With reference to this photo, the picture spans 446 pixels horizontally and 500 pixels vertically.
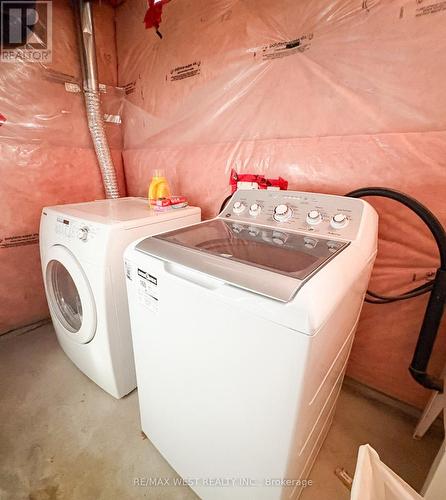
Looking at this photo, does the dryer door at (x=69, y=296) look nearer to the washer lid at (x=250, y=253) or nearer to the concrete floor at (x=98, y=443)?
the concrete floor at (x=98, y=443)

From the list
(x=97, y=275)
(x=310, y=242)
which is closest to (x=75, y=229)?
(x=97, y=275)

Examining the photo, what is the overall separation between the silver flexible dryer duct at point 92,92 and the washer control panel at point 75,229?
31.0 inches

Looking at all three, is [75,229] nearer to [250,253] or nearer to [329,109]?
[250,253]

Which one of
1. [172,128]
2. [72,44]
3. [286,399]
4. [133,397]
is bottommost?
[133,397]

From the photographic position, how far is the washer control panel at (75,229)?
1059 millimetres

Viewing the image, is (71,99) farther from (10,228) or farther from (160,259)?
(160,259)

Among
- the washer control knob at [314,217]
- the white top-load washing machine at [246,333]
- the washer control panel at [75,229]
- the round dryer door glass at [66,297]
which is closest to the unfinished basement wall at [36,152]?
the round dryer door glass at [66,297]

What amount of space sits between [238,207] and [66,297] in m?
1.18

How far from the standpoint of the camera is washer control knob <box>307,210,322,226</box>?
36.5 inches

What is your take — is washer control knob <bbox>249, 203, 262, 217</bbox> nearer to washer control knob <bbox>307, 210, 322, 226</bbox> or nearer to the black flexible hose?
washer control knob <bbox>307, 210, 322, 226</bbox>

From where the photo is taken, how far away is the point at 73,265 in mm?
1139

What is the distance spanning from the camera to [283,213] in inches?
38.9

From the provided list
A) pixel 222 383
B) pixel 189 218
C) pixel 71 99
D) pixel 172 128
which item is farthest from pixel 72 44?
pixel 222 383

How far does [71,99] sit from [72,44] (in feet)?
1.16
